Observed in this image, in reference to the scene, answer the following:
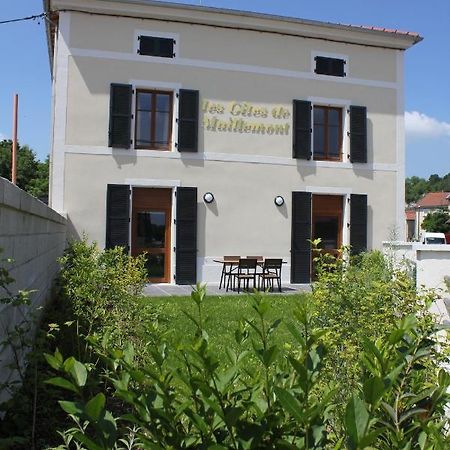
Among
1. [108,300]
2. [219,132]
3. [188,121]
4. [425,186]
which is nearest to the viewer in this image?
[108,300]

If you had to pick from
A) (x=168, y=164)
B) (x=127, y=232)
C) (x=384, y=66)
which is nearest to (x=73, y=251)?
(x=127, y=232)

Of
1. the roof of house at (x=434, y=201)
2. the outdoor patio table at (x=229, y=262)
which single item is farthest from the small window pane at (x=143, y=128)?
the roof of house at (x=434, y=201)

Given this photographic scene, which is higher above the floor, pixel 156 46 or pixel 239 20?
pixel 239 20

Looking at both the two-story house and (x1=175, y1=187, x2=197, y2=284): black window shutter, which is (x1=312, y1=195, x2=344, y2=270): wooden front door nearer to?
the two-story house

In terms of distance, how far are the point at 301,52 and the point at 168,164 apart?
16.7ft

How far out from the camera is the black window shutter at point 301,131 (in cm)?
1470

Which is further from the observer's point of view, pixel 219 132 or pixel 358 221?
pixel 358 221

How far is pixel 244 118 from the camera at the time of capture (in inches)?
567

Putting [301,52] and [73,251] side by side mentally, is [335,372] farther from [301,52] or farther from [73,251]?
[301,52]

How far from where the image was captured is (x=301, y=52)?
14922mm

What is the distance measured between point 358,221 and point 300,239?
1901 millimetres

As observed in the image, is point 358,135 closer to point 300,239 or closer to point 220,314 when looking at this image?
point 300,239

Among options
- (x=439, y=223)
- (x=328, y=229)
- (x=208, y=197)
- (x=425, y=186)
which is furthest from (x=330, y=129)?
(x=425, y=186)

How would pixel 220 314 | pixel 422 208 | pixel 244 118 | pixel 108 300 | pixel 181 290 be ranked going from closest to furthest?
pixel 108 300
pixel 220 314
pixel 181 290
pixel 244 118
pixel 422 208
